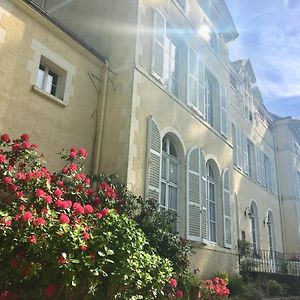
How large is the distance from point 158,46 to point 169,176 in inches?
120

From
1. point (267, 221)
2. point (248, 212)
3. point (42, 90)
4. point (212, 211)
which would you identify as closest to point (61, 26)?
point (42, 90)

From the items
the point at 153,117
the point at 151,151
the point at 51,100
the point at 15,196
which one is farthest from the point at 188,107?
the point at 15,196

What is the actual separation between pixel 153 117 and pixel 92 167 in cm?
174

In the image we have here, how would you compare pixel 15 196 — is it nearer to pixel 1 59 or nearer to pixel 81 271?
pixel 81 271

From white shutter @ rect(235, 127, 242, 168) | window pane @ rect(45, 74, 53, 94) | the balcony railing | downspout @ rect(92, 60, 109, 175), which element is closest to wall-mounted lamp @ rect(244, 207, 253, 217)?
the balcony railing

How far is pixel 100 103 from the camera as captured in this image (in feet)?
25.4

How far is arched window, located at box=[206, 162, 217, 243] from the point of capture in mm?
9641

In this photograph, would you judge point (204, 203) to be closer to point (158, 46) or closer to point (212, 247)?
point (212, 247)

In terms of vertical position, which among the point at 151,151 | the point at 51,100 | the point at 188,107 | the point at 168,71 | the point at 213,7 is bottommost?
the point at 151,151

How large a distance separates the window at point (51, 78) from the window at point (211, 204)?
4921 mm

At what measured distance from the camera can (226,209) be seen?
10.3m

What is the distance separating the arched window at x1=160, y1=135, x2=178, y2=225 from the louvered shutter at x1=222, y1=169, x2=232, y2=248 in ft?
7.50

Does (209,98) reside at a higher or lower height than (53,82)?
higher

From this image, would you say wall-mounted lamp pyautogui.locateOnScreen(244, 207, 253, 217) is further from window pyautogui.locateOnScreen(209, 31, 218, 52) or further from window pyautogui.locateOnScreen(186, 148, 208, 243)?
window pyautogui.locateOnScreen(209, 31, 218, 52)
